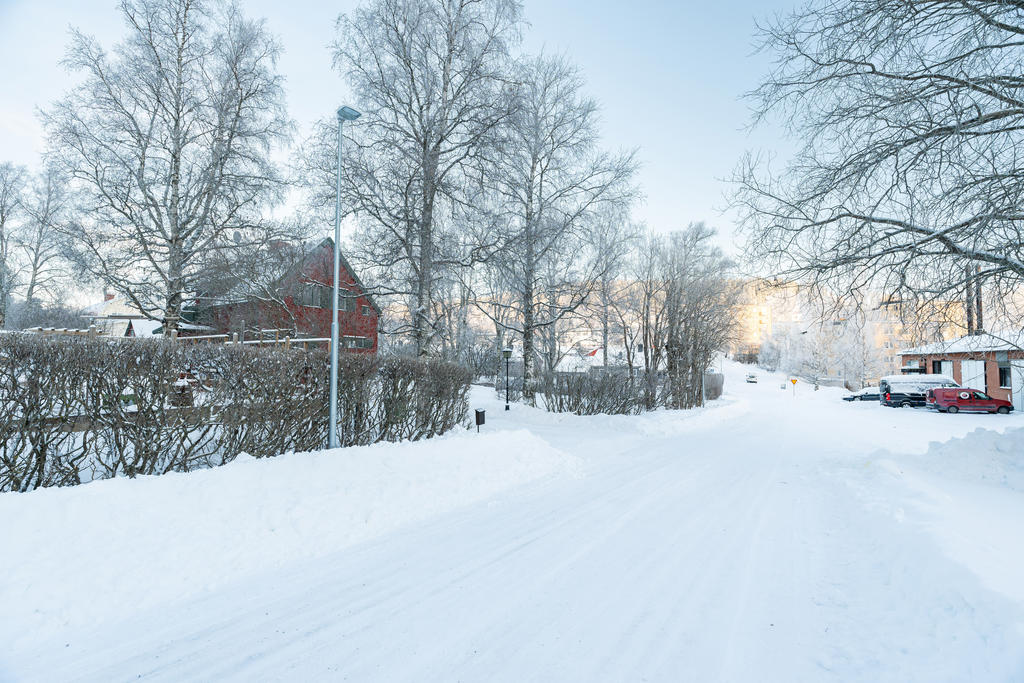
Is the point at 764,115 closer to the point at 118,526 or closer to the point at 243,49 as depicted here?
the point at 118,526

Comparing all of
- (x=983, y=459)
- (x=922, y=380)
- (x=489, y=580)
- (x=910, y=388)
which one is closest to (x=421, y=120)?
(x=489, y=580)

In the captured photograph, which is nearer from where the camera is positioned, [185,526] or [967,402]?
[185,526]

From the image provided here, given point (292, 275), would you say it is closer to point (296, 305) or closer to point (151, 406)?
point (296, 305)

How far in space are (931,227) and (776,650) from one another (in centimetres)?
734

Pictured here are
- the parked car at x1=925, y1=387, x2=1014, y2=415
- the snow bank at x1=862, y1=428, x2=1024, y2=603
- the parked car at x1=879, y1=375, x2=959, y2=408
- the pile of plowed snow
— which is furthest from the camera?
the parked car at x1=879, y1=375, x2=959, y2=408

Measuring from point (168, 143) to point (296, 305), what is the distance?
9800mm

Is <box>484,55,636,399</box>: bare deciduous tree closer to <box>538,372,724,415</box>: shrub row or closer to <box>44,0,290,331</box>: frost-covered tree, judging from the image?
<box>538,372,724,415</box>: shrub row

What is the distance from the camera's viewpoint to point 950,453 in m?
8.04

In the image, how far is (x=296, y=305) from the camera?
24266 mm

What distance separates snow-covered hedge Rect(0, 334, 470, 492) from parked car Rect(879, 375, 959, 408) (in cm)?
3454

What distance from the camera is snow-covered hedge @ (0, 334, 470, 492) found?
4434mm

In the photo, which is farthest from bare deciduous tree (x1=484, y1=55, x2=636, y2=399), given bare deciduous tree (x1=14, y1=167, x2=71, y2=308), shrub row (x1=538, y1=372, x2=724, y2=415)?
bare deciduous tree (x1=14, y1=167, x2=71, y2=308)

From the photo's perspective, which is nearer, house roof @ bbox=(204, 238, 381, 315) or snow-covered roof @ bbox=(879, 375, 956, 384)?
house roof @ bbox=(204, 238, 381, 315)

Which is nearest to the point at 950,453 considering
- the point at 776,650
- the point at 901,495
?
the point at 901,495
